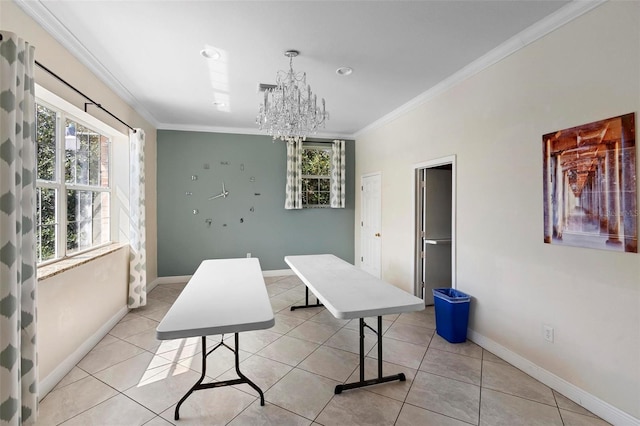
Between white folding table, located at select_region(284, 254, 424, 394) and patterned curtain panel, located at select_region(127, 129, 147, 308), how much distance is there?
88.1 inches

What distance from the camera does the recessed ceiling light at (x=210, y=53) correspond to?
8.79ft

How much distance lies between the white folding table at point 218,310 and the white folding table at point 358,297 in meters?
A: 0.45

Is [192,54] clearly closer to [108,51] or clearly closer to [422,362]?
[108,51]

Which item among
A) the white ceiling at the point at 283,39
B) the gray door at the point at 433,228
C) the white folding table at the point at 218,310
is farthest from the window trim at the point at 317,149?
the white folding table at the point at 218,310

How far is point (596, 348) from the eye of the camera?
1.98m

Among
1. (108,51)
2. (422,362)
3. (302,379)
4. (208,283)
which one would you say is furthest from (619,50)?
(108,51)

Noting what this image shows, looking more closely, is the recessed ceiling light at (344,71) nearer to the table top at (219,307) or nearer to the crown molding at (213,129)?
the table top at (219,307)

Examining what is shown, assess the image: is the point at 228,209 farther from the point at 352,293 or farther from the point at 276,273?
the point at 352,293

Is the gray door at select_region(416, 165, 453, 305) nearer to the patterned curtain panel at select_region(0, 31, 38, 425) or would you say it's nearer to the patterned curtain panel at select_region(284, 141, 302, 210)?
the patterned curtain panel at select_region(284, 141, 302, 210)

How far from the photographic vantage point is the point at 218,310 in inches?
74.7

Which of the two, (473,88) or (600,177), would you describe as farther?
(473,88)

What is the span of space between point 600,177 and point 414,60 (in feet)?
5.88

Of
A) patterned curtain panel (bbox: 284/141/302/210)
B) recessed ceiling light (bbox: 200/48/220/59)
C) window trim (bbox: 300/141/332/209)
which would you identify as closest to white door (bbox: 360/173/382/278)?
window trim (bbox: 300/141/332/209)

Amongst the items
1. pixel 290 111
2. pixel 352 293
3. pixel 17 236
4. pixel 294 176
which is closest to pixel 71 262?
pixel 17 236
